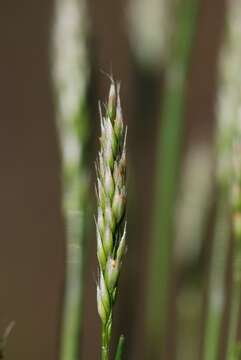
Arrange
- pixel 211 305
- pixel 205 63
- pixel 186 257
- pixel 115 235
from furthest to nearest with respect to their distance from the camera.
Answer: pixel 205 63 < pixel 186 257 < pixel 211 305 < pixel 115 235

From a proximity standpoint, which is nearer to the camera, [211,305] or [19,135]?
[211,305]

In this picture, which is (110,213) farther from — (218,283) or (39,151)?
(39,151)

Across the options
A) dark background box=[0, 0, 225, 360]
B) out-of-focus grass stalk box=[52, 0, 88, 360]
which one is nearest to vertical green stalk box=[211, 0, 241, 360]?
out-of-focus grass stalk box=[52, 0, 88, 360]

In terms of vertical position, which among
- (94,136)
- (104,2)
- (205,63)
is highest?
(104,2)

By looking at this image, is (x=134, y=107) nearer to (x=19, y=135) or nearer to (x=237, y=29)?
(x=237, y=29)

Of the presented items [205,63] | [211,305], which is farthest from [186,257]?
[205,63]

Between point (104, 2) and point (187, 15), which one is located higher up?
point (104, 2)

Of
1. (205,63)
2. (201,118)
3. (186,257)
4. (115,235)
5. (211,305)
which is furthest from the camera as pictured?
(205,63)
